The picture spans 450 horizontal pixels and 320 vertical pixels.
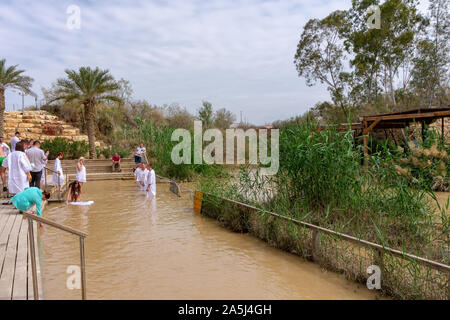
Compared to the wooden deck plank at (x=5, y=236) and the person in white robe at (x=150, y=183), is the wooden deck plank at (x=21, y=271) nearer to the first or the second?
the wooden deck plank at (x=5, y=236)

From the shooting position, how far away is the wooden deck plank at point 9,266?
4031 millimetres

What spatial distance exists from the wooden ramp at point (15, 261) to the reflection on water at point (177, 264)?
0.39m

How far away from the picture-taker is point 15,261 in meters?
5.00

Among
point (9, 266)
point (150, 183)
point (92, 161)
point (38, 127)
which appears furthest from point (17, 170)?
point (38, 127)

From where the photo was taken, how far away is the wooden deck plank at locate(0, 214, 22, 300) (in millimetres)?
4031

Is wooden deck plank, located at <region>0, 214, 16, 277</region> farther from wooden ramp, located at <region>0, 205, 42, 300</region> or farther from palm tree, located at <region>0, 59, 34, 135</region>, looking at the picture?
palm tree, located at <region>0, 59, 34, 135</region>

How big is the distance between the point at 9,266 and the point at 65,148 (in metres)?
19.7

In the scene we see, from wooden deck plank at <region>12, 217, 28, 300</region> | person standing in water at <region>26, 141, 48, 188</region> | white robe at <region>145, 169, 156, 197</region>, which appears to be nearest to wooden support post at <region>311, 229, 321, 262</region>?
wooden deck plank at <region>12, 217, 28, 300</region>

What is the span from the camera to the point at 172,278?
17.3ft

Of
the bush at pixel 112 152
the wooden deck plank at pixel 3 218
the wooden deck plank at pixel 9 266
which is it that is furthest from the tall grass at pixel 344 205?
the bush at pixel 112 152

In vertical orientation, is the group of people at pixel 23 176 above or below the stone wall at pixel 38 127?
below
